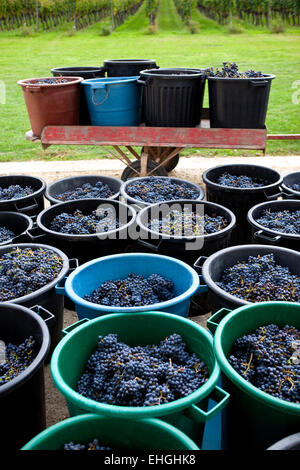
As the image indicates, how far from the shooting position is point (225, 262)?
8.36 feet

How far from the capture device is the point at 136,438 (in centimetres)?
147

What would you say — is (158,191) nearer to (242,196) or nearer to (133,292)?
(242,196)

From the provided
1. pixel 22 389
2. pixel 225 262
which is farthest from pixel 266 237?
pixel 22 389

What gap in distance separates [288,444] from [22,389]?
3.66ft

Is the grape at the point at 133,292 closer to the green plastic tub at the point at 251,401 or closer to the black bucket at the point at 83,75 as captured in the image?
the green plastic tub at the point at 251,401

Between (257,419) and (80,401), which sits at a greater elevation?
(80,401)

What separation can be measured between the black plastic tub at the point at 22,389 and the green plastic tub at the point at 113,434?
0.33 m

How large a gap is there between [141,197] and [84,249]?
0.91m

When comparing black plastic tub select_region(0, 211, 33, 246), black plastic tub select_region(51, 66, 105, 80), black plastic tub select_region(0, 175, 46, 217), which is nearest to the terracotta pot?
black plastic tub select_region(51, 66, 105, 80)

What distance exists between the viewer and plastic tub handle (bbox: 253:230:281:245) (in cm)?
278

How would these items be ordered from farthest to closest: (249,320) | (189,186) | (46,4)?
(46,4)
(189,186)
(249,320)

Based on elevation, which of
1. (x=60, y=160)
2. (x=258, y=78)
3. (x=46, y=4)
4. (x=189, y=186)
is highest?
(x=46, y=4)
